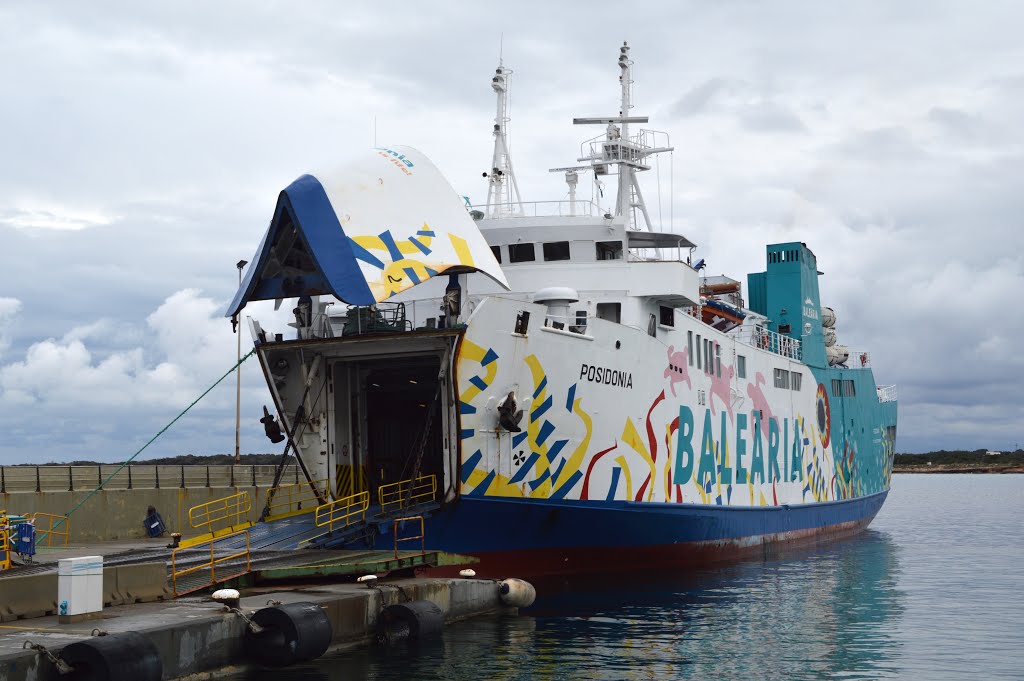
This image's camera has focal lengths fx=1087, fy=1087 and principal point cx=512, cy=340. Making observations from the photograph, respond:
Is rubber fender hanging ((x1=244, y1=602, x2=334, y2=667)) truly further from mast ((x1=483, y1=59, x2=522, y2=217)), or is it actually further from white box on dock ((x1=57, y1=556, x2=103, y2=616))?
mast ((x1=483, y1=59, x2=522, y2=217))

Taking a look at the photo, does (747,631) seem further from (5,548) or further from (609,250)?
(5,548)

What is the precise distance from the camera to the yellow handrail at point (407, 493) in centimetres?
2128

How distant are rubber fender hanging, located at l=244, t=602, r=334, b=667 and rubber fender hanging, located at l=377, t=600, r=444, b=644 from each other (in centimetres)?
219

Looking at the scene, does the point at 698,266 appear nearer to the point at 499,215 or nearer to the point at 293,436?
the point at 499,215

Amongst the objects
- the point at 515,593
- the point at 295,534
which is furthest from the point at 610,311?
the point at 295,534

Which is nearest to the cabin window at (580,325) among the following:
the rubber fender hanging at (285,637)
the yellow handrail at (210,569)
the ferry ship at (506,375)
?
the ferry ship at (506,375)

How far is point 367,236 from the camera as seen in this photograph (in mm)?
19406

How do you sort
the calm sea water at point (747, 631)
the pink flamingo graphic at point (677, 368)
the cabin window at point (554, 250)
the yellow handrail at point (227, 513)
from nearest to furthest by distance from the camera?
the calm sea water at point (747, 631)
the pink flamingo graphic at point (677, 368)
the yellow handrail at point (227, 513)
the cabin window at point (554, 250)

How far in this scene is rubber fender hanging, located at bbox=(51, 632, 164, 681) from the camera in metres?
11.5

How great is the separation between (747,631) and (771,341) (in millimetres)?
19859

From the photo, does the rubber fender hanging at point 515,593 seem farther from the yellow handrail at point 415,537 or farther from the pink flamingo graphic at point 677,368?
the pink flamingo graphic at point 677,368

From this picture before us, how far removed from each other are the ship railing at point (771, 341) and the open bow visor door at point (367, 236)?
14837mm

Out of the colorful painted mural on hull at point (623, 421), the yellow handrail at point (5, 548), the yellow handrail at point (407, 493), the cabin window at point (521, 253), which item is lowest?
the yellow handrail at point (5, 548)

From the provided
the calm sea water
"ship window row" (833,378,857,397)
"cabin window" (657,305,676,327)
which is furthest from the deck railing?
"ship window row" (833,378,857,397)
